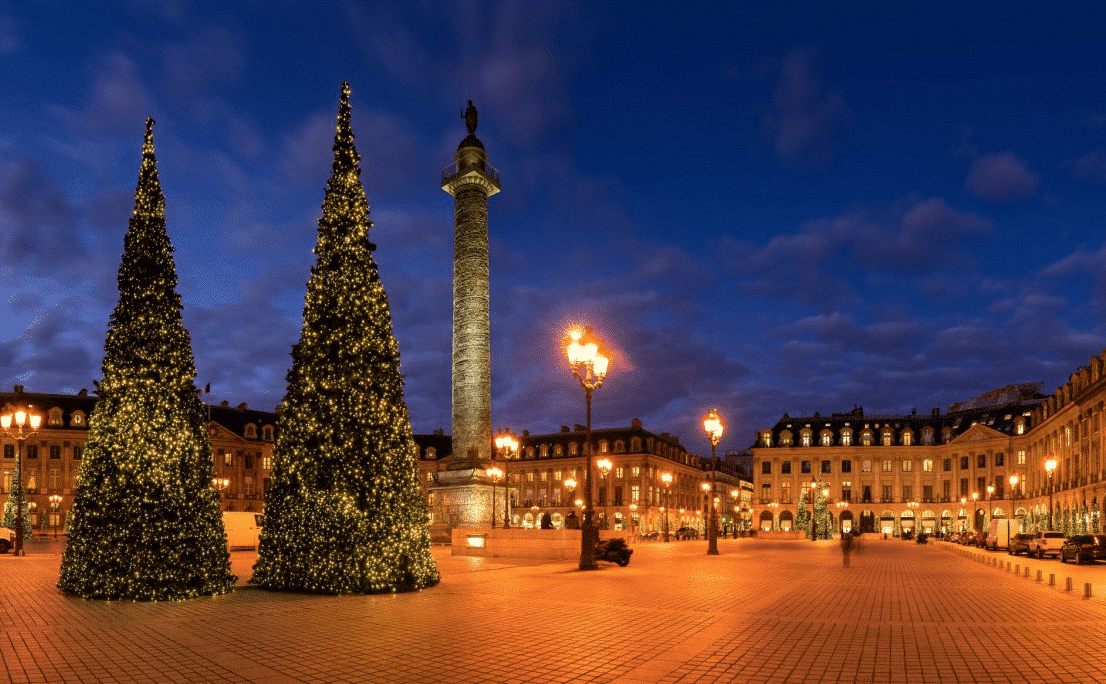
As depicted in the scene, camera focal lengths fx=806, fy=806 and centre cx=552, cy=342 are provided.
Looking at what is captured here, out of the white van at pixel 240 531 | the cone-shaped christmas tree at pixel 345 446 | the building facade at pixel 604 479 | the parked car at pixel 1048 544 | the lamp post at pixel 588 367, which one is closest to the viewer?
the cone-shaped christmas tree at pixel 345 446

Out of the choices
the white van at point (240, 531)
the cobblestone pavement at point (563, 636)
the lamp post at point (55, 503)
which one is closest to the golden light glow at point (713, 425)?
the cobblestone pavement at point (563, 636)

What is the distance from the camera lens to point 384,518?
16.9 metres

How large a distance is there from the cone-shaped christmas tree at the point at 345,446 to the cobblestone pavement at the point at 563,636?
2.52 ft

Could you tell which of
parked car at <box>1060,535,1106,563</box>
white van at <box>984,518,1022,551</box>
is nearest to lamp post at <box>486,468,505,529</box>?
parked car at <box>1060,535,1106,563</box>

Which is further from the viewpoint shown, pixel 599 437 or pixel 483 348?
pixel 599 437

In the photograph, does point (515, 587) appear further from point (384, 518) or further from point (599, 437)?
point (599, 437)

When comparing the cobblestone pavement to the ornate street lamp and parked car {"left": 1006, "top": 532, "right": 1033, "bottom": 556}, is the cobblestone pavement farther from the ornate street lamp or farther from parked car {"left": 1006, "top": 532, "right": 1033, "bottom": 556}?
parked car {"left": 1006, "top": 532, "right": 1033, "bottom": 556}

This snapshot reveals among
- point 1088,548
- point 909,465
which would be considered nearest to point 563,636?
point 1088,548

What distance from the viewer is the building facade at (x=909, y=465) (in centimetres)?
9912

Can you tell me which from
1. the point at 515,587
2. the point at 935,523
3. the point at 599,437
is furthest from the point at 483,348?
the point at 935,523

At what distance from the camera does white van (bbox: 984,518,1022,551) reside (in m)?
52.1

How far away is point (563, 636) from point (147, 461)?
9.56m

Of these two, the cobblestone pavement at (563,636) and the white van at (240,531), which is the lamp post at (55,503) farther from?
the cobblestone pavement at (563,636)

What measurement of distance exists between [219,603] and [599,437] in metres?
100.0
